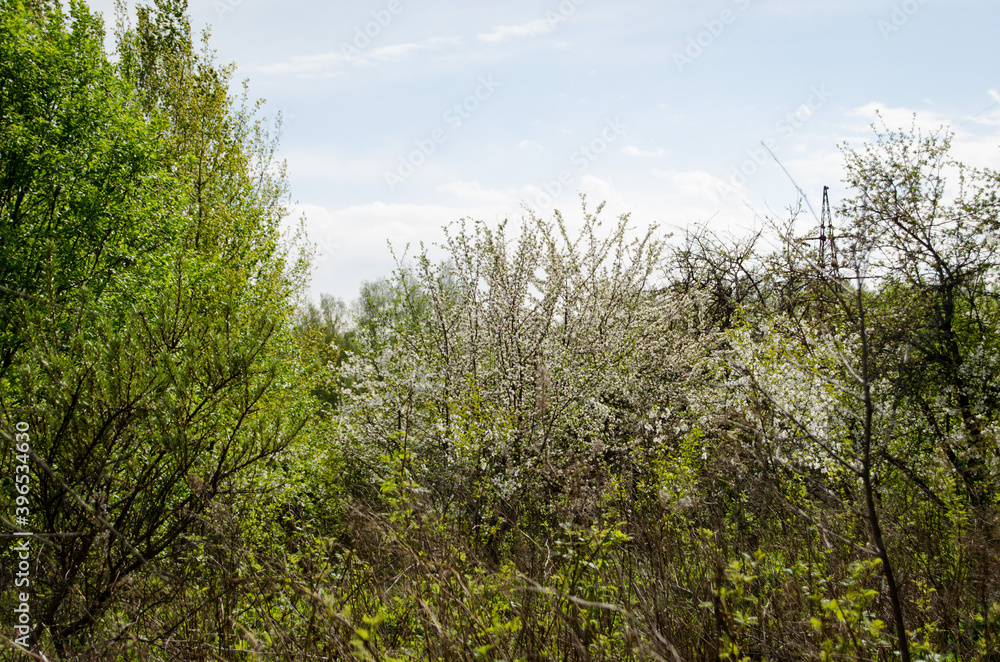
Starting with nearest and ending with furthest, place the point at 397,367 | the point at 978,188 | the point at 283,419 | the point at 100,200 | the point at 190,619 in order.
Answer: the point at 190,619, the point at 283,419, the point at 100,200, the point at 978,188, the point at 397,367

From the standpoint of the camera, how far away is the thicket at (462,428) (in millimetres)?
2703

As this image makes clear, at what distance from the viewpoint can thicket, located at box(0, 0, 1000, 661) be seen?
2.70 meters

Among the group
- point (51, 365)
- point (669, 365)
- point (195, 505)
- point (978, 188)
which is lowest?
point (195, 505)

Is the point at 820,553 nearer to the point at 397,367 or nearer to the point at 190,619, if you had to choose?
the point at 190,619

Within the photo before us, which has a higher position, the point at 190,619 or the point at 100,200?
the point at 100,200

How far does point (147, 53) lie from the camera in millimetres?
12797

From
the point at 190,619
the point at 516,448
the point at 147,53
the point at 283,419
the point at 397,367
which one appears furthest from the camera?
→ the point at 147,53

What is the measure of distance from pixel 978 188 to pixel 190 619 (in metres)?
11.1

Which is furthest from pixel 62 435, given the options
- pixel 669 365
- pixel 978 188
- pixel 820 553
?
pixel 978 188

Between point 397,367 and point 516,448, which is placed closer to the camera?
point 516,448

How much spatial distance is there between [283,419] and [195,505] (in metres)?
0.80

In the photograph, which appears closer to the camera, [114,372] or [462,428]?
[114,372]

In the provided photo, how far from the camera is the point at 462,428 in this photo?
7133mm

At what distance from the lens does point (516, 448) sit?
309 inches
